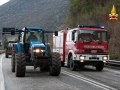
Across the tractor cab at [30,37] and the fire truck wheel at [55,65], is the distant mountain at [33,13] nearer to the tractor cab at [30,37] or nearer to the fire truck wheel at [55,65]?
the tractor cab at [30,37]

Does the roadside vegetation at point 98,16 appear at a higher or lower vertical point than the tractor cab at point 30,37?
higher

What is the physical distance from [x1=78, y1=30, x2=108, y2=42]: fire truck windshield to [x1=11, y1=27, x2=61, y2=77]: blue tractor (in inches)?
98.3

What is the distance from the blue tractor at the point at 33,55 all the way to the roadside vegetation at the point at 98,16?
10030mm

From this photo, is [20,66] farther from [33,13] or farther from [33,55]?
[33,13]

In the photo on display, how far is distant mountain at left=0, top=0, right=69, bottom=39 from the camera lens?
13638 centimetres

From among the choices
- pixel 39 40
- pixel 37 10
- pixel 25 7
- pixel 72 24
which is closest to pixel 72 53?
pixel 39 40

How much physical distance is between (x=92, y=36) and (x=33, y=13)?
462 feet

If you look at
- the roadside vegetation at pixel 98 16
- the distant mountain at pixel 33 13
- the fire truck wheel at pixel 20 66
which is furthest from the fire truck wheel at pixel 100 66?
the distant mountain at pixel 33 13

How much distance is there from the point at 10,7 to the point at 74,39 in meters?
162

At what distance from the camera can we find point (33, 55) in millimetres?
12523

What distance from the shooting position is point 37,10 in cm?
15800

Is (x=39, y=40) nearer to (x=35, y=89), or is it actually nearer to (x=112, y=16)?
(x=35, y=89)

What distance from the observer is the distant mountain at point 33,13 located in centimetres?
13638

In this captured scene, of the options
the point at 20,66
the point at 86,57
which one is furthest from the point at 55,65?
the point at 86,57
